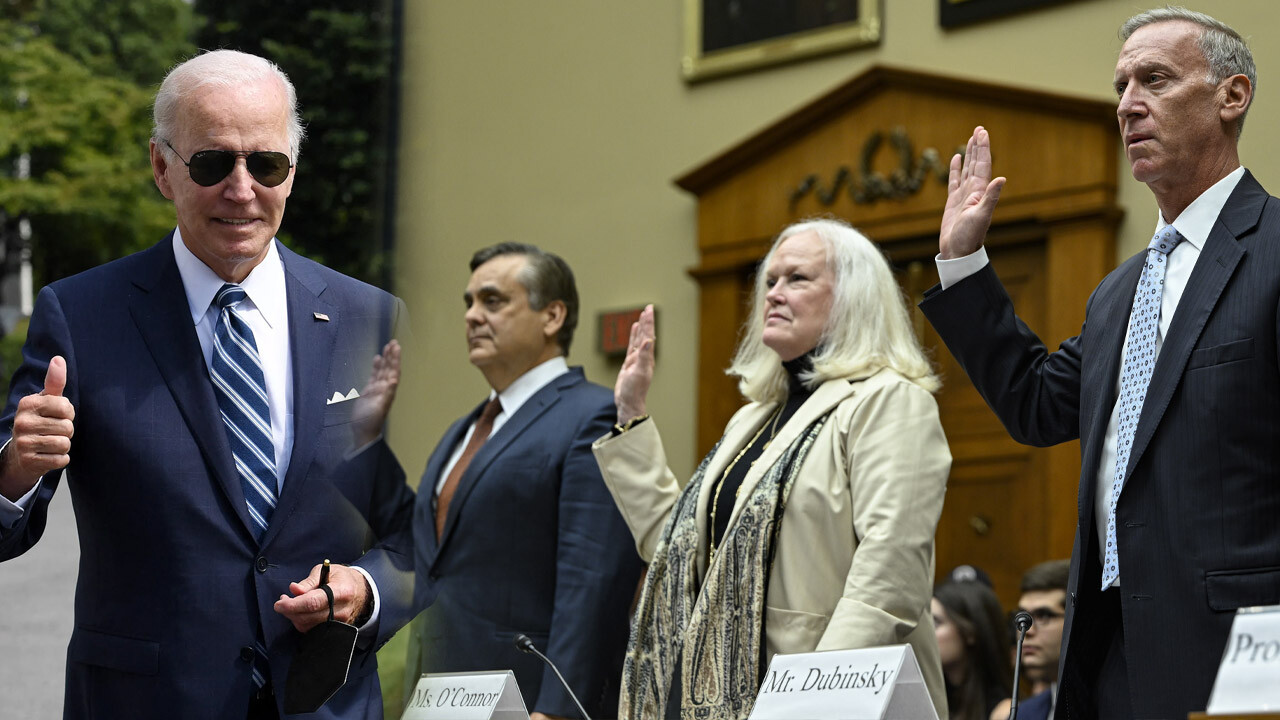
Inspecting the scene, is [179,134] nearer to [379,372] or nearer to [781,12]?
[379,372]

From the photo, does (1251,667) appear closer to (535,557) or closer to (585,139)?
(535,557)

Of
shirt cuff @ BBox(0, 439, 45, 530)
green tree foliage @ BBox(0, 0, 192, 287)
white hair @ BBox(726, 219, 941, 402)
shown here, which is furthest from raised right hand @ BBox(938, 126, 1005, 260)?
green tree foliage @ BBox(0, 0, 192, 287)

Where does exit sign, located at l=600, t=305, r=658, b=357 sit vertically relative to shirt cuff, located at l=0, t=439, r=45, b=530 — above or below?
below

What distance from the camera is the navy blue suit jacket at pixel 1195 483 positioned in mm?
2164

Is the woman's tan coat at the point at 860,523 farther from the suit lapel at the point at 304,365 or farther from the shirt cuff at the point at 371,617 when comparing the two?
the suit lapel at the point at 304,365

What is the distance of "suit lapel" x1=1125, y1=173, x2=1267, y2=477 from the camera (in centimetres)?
228

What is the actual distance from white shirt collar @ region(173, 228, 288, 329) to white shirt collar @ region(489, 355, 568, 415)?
57.0 inches

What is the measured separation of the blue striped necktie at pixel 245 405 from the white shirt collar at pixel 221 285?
0.02 metres

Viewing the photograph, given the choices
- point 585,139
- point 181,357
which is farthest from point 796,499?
point 585,139

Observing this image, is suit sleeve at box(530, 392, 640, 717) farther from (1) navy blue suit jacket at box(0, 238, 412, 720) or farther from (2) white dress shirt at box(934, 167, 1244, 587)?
(2) white dress shirt at box(934, 167, 1244, 587)

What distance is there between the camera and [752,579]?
2969mm

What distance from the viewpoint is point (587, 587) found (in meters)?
3.43

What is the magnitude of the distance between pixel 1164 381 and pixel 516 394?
6.11ft

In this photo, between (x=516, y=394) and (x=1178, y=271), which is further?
(x=516, y=394)
